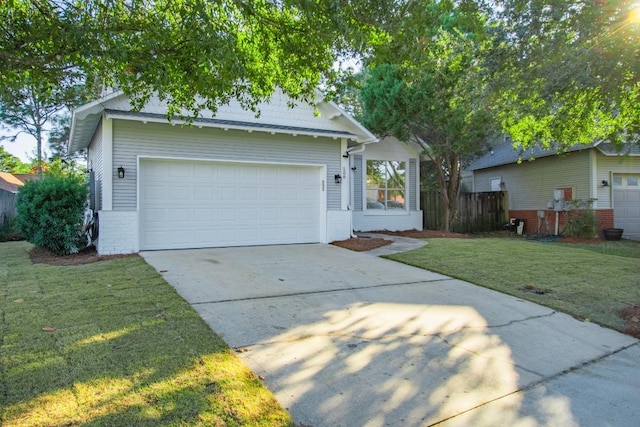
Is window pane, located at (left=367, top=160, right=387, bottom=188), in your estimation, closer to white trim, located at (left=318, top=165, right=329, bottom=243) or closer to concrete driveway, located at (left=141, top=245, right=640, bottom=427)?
white trim, located at (left=318, top=165, right=329, bottom=243)

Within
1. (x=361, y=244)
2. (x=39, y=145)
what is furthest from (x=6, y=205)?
(x=361, y=244)

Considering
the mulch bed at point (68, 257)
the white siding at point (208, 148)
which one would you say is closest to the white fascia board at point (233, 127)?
the white siding at point (208, 148)

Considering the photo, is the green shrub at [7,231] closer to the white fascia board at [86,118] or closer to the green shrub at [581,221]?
the white fascia board at [86,118]

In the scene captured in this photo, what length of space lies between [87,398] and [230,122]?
7903 mm

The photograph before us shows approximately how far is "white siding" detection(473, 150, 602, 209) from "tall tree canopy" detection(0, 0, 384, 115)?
1299 cm

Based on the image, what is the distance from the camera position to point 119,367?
3121mm

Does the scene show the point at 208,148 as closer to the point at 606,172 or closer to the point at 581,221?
the point at 581,221

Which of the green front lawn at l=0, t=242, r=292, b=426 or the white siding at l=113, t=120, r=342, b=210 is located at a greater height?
the white siding at l=113, t=120, r=342, b=210

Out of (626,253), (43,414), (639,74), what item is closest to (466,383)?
(43,414)

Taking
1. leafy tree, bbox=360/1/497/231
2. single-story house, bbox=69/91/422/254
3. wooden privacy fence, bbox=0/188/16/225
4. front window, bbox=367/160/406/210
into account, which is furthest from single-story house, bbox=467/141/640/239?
wooden privacy fence, bbox=0/188/16/225

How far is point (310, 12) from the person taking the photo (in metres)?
4.43

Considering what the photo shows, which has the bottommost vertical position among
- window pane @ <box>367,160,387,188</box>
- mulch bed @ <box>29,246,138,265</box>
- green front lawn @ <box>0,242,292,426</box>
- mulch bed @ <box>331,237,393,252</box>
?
green front lawn @ <box>0,242,292,426</box>

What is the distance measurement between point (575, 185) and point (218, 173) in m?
13.1

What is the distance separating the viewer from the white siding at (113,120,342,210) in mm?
9000
